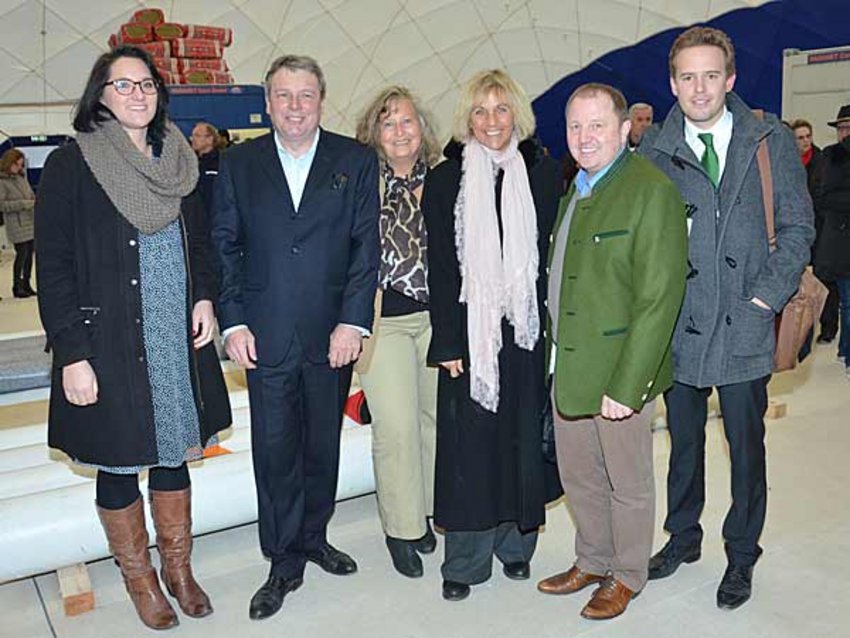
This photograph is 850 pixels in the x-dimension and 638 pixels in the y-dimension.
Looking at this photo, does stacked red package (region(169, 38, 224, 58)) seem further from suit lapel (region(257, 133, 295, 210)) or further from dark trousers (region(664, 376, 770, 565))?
dark trousers (region(664, 376, 770, 565))

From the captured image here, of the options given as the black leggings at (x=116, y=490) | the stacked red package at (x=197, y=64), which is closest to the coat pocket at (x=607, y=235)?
the black leggings at (x=116, y=490)

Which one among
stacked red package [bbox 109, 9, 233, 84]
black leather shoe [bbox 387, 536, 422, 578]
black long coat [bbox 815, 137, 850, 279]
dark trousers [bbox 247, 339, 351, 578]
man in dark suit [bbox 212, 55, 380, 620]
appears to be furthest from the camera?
stacked red package [bbox 109, 9, 233, 84]

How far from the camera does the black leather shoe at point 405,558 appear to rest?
156 inches

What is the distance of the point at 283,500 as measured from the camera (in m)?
3.69

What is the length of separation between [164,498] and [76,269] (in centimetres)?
96

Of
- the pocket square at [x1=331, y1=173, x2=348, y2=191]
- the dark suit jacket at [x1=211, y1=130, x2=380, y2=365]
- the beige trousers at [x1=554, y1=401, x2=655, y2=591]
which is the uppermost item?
the pocket square at [x1=331, y1=173, x2=348, y2=191]

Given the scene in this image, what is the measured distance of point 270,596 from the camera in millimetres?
3699

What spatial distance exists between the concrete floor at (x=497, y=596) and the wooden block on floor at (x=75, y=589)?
0.04m

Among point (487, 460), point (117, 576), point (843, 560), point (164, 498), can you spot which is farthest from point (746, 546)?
point (117, 576)

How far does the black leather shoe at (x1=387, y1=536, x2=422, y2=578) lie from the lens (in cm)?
397

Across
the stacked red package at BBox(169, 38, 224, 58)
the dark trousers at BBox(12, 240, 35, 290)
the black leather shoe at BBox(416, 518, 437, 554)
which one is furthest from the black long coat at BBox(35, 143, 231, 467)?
the stacked red package at BBox(169, 38, 224, 58)

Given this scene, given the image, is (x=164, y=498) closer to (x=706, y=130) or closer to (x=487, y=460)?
(x=487, y=460)

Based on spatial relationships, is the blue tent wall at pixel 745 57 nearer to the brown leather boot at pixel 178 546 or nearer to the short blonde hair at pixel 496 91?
the short blonde hair at pixel 496 91

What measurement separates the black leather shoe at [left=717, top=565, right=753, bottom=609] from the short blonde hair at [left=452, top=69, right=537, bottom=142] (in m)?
1.91
